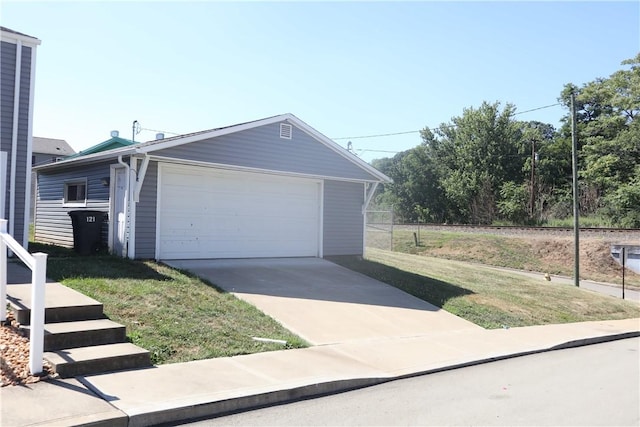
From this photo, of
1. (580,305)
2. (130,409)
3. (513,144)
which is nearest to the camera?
(130,409)

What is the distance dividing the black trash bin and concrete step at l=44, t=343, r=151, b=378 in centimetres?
640

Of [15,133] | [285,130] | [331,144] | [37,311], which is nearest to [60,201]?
[15,133]

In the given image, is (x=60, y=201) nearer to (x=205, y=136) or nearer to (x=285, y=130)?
(x=205, y=136)

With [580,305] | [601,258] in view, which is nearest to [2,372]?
[580,305]

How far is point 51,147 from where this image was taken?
46.2 m

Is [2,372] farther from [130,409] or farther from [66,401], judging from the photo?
[130,409]

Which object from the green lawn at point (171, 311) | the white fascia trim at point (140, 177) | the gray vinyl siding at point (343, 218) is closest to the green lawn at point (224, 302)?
the green lawn at point (171, 311)

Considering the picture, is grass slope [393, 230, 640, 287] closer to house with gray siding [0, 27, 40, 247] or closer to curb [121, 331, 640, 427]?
curb [121, 331, 640, 427]

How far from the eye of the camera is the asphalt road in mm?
Result: 4875

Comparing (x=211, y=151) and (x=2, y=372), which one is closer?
(x=2, y=372)

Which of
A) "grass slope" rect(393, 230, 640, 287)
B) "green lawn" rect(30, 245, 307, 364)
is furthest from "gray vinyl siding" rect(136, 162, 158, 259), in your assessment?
"grass slope" rect(393, 230, 640, 287)

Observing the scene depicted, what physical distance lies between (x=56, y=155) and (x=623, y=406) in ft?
160

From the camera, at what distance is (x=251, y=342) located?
7246mm

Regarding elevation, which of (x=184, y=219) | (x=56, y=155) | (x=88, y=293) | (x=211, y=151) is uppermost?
(x=56, y=155)
